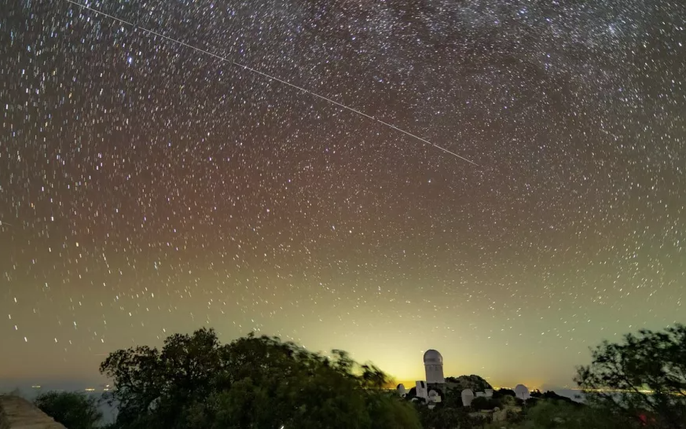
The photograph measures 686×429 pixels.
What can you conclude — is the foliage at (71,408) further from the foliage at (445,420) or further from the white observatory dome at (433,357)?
the white observatory dome at (433,357)

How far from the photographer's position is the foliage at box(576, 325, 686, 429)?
18.9 meters

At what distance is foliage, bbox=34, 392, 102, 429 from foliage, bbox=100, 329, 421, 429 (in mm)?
6181

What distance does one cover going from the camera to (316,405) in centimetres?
1775

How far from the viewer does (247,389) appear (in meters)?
18.8

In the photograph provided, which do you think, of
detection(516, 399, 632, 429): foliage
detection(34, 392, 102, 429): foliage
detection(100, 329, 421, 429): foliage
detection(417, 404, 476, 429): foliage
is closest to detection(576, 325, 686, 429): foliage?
detection(516, 399, 632, 429): foliage

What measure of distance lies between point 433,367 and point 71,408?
181 feet

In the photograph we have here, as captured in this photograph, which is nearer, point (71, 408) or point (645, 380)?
point (645, 380)

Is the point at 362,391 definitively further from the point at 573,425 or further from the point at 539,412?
the point at 539,412

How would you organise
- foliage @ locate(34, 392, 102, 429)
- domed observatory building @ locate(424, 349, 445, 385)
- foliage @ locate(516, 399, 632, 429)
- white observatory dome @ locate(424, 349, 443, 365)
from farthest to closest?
white observatory dome @ locate(424, 349, 443, 365)
domed observatory building @ locate(424, 349, 445, 385)
foliage @ locate(34, 392, 102, 429)
foliage @ locate(516, 399, 632, 429)

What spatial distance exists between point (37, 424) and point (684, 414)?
23.2 m

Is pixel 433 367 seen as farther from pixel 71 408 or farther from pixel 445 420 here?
pixel 71 408

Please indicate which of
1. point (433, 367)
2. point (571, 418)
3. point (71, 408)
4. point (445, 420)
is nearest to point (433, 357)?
point (433, 367)

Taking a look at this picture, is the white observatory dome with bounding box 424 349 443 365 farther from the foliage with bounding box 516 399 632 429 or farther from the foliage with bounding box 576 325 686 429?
the foliage with bounding box 576 325 686 429

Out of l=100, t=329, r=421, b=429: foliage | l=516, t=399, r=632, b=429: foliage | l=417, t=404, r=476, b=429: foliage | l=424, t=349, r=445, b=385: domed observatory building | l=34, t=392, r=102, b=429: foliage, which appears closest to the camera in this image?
l=100, t=329, r=421, b=429: foliage
